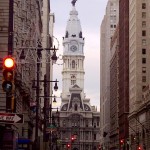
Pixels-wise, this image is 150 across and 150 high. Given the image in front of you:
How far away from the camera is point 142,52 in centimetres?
13362

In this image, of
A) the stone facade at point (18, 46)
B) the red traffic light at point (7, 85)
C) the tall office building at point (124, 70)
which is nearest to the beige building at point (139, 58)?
the tall office building at point (124, 70)

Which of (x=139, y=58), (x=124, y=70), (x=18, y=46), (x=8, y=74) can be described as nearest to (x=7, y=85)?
(x=8, y=74)

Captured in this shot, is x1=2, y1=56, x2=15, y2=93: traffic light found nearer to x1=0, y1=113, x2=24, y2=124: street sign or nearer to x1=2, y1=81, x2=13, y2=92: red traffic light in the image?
x1=2, y1=81, x2=13, y2=92: red traffic light

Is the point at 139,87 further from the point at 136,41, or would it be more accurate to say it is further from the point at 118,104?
the point at 118,104

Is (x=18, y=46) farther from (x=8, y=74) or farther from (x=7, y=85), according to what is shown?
(x=8, y=74)

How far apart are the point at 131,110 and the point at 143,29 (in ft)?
69.0

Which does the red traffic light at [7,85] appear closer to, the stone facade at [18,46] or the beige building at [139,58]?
the stone facade at [18,46]

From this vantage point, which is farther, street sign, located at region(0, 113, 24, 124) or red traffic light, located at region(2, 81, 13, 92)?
street sign, located at region(0, 113, 24, 124)

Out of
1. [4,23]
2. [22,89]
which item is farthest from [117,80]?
[4,23]

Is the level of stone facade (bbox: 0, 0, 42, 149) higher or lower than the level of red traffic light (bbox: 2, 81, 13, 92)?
higher

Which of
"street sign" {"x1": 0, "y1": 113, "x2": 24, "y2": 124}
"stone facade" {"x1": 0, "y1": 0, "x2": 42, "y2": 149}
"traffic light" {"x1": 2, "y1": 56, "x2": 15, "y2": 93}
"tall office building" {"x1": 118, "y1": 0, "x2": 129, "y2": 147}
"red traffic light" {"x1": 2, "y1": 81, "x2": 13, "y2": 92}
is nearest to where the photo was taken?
"traffic light" {"x1": 2, "y1": 56, "x2": 15, "y2": 93}

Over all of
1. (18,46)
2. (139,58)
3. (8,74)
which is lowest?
(8,74)

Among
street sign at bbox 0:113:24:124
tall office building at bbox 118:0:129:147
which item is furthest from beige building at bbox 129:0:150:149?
street sign at bbox 0:113:24:124

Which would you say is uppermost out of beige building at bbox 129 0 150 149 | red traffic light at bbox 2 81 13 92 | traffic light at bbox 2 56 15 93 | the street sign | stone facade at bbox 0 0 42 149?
beige building at bbox 129 0 150 149
